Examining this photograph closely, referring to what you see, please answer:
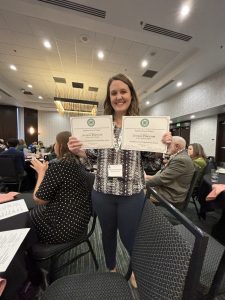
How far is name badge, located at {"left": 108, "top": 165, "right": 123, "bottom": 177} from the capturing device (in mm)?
1225

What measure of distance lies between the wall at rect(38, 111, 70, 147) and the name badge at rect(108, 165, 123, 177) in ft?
41.3

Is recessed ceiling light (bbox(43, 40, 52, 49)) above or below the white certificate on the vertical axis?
above

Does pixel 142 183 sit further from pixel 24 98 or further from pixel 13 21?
pixel 24 98

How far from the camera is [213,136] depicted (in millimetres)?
6801

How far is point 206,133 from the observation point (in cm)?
718

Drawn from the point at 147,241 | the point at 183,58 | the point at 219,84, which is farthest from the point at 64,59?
the point at 147,241

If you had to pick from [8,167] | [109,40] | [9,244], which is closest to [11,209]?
[9,244]

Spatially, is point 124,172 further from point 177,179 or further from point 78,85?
point 78,85

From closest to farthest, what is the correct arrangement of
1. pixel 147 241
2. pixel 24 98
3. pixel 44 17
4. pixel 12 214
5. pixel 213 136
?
pixel 147 241 → pixel 12 214 → pixel 44 17 → pixel 213 136 → pixel 24 98

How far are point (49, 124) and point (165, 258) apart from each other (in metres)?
13.7

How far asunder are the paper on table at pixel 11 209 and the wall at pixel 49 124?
12417 mm

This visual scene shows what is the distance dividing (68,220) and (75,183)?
0.90 ft

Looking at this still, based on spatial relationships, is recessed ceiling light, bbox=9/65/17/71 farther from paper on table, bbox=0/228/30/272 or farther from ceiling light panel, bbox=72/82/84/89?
paper on table, bbox=0/228/30/272

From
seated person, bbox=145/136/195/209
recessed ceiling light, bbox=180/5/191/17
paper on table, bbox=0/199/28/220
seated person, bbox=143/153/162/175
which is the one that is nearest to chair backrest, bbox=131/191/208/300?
seated person, bbox=143/153/162/175
